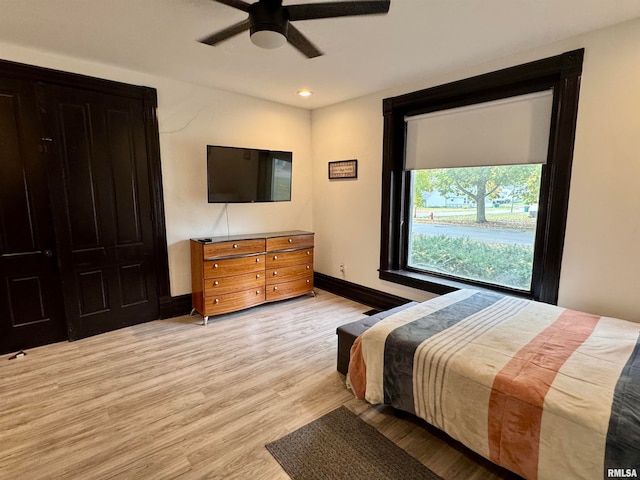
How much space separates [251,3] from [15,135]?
91.5 inches

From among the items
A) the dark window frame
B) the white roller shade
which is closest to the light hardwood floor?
the dark window frame

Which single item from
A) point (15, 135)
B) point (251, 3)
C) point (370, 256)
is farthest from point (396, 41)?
point (15, 135)

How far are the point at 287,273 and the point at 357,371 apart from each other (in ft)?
6.74

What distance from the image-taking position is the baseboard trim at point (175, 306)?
356cm

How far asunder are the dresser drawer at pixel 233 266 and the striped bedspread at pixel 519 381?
6.17ft

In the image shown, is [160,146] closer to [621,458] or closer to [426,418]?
[426,418]

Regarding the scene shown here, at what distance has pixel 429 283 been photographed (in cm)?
336

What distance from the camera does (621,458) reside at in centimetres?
121

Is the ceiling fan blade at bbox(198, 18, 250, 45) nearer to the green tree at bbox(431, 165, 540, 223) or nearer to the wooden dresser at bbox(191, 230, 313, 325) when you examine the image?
the wooden dresser at bbox(191, 230, 313, 325)

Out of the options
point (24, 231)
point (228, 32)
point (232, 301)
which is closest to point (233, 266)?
point (232, 301)

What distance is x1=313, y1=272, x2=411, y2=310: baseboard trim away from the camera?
381 cm

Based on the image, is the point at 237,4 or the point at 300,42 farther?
the point at 300,42

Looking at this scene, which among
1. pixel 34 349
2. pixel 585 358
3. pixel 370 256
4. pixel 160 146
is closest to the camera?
pixel 585 358

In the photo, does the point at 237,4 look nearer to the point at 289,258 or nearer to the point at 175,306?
the point at 289,258
